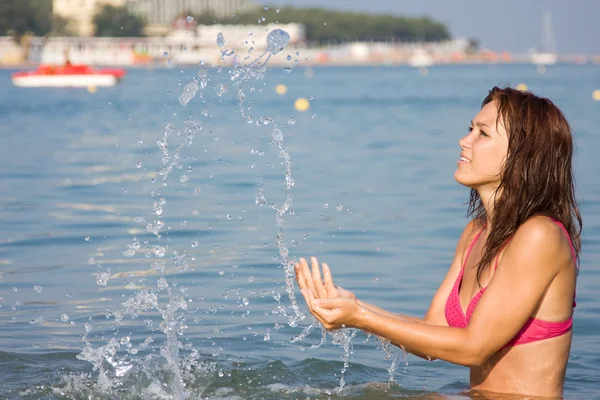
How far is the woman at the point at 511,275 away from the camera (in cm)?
343

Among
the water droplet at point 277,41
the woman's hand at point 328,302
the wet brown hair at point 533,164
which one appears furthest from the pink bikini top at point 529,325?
the water droplet at point 277,41

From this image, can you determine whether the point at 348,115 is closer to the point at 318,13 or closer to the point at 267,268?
the point at 267,268

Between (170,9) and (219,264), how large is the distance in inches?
7187

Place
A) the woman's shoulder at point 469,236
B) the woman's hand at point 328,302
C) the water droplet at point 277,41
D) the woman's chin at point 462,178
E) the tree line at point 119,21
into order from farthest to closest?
the tree line at point 119,21 < the water droplet at point 277,41 < the woman's shoulder at point 469,236 < the woman's chin at point 462,178 < the woman's hand at point 328,302

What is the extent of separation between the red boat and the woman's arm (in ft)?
171

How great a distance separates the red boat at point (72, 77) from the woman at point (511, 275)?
170 feet

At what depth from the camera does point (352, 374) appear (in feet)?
18.7

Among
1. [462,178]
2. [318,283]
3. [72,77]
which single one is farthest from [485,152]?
[72,77]

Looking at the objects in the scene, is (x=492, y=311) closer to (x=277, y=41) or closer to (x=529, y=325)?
(x=529, y=325)

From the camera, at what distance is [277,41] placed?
218 inches

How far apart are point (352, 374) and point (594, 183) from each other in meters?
9.77

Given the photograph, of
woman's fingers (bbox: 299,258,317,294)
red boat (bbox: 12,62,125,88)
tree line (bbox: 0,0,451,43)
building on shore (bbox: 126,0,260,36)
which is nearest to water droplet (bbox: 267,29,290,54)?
woman's fingers (bbox: 299,258,317,294)

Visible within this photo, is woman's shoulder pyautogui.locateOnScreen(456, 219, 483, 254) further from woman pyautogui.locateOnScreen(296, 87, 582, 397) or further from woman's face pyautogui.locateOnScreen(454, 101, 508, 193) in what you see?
woman's face pyautogui.locateOnScreen(454, 101, 508, 193)

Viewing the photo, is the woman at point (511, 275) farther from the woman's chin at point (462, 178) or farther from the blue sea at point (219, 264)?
the blue sea at point (219, 264)
